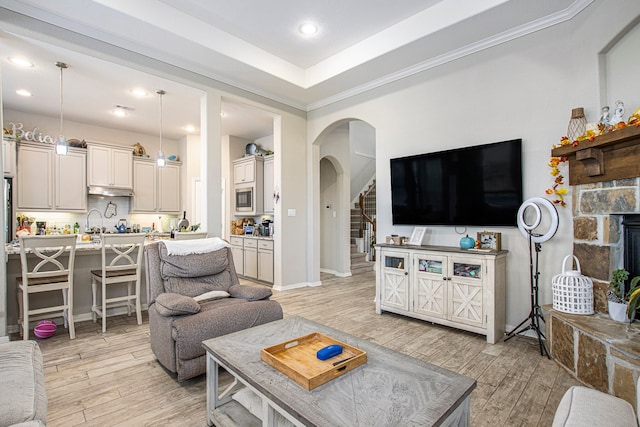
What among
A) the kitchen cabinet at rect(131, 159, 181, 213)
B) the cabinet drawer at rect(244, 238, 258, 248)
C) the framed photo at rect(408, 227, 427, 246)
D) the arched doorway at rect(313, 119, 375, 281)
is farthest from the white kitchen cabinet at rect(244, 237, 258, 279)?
the framed photo at rect(408, 227, 427, 246)

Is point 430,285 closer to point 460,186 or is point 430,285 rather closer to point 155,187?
point 460,186

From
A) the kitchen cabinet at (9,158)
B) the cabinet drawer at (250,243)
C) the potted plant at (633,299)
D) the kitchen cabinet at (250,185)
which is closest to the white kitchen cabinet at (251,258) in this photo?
the cabinet drawer at (250,243)

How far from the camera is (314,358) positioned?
164cm

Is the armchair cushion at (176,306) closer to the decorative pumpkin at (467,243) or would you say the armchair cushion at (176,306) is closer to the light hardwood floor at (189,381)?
the light hardwood floor at (189,381)

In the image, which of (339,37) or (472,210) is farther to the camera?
(339,37)

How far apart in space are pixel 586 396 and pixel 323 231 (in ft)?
19.1

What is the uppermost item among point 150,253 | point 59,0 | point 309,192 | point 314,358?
point 59,0

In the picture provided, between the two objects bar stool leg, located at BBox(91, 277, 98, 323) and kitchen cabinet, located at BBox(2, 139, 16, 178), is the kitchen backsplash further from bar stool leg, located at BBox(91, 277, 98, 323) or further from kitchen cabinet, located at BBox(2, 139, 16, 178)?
bar stool leg, located at BBox(91, 277, 98, 323)

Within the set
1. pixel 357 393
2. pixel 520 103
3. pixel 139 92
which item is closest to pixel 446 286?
pixel 520 103

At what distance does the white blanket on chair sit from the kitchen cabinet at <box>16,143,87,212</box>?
4.14 meters

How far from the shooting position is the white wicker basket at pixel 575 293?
2.51 meters

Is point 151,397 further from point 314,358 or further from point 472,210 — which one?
point 472,210

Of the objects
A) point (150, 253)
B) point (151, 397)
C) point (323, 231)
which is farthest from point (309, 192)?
point (151, 397)

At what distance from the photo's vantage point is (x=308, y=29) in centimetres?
372
